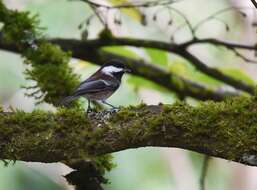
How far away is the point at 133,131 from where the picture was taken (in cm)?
216

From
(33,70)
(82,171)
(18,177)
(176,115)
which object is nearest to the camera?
(176,115)

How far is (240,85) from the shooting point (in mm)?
4117

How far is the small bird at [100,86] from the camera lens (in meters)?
3.00

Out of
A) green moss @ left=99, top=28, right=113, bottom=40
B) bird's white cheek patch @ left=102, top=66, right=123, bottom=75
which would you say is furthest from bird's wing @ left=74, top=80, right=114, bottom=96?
green moss @ left=99, top=28, right=113, bottom=40

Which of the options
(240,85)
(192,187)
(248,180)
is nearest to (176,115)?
(240,85)

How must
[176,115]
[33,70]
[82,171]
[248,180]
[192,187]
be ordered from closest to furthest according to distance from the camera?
1. [176,115]
2. [82,171]
3. [33,70]
4. [248,180]
5. [192,187]

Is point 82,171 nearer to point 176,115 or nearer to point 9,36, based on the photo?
point 176,115

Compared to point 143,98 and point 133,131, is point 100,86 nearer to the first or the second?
point 133,131

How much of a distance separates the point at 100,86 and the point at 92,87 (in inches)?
2.7

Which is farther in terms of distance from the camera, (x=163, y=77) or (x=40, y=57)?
(x=163, y=77)

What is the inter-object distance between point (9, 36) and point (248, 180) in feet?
14.4

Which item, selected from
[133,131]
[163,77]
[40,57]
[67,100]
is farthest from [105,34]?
[133,131]

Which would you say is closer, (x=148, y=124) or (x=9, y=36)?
(x=148, y=124)

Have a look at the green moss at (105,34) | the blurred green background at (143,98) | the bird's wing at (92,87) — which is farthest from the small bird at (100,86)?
the blurred green background at (143,98)
